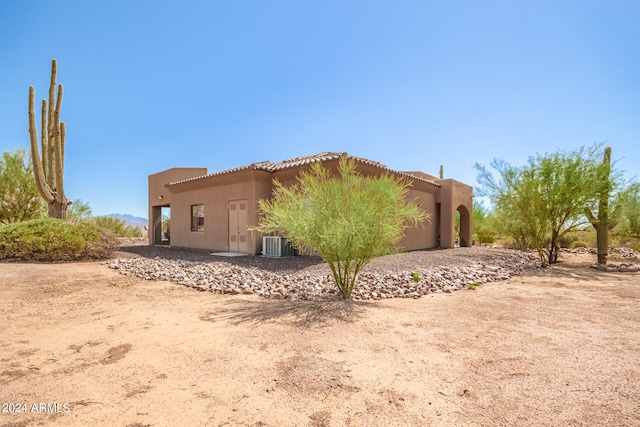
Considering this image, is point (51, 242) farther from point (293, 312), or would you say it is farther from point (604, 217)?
point (604, 217)

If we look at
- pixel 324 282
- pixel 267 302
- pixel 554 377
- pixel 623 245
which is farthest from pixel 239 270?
pixel 623 245

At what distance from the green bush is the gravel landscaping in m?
1.74

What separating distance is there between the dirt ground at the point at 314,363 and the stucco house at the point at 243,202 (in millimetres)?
6913

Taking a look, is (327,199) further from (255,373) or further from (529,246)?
(529,246)

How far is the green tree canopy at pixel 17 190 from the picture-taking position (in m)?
18.7

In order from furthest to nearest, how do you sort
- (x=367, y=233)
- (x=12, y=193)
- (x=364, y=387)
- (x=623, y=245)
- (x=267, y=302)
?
(x=623, y=245) → (x=12, y=193) → (x=267, y=302) → (x=367, y=233) → (x=364, y=387)

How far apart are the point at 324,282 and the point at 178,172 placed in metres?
14.8

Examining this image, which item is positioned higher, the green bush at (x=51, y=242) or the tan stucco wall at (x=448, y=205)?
the tan stucco wall at (x=448, y=205)

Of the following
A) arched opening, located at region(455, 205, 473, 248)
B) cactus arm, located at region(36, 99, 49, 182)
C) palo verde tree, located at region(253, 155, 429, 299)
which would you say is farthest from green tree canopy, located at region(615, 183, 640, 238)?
cactus arm, located at region(36, 99, 49, 182)

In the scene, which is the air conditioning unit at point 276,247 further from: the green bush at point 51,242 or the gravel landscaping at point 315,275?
the green bush at point 51,242

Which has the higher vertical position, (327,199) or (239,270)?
(327,199)

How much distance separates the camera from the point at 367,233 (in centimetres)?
567

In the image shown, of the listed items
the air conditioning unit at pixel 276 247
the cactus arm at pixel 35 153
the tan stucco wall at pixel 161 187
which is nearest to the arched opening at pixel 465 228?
the air conditioning unit at pixel 276 247

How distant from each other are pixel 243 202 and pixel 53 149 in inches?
362
